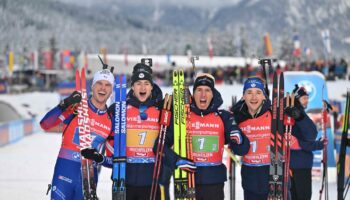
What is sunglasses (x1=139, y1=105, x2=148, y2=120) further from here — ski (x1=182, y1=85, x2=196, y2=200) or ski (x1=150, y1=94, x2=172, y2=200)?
ski (x1=182, y1=85, x2=196, y2=200)

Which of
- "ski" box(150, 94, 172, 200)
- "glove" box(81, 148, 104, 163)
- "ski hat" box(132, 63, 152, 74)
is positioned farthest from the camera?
"ski hat" box(132, 63, 152, 74)

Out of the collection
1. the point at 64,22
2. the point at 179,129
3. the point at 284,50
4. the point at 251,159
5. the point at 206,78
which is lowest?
the point at 251,159

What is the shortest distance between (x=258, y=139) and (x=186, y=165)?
0.93 meters

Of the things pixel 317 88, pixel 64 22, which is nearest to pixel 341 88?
pixel 317 88

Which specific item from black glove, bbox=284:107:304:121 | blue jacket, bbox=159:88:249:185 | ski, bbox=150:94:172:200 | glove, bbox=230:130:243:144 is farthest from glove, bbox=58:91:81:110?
black glove, bbox=284:107:304:121

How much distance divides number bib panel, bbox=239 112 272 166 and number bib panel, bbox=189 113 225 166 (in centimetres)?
40

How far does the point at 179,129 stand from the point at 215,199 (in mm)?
762

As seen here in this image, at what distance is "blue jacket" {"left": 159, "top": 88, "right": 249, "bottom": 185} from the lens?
4.28 metres

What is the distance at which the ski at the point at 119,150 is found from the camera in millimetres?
4195

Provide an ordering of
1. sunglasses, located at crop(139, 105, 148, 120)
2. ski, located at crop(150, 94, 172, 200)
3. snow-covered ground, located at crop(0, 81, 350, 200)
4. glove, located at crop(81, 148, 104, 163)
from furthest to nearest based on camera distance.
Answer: snow-covered ground, located at crop(0, 81, 350, 200) < sunglasses, located at crop(139, 105, 148, 120) < ski, located at crop(150, 94, 172, 200) < glove, located at crop(81, 148, 104, 163)

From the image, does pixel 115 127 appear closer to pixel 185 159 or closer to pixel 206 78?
pixel 185 159

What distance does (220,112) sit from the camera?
4488 mm

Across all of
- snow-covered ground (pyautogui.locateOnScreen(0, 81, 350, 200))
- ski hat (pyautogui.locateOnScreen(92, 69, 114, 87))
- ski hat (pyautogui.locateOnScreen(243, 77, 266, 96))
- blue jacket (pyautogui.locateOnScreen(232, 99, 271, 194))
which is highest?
ski hat (pyautogui.locateOnScreen(92, 69, 114, 87))

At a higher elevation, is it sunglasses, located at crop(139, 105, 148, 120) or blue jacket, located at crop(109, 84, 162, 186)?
sunglasses, located at crop(139, 105, 148, 120)
